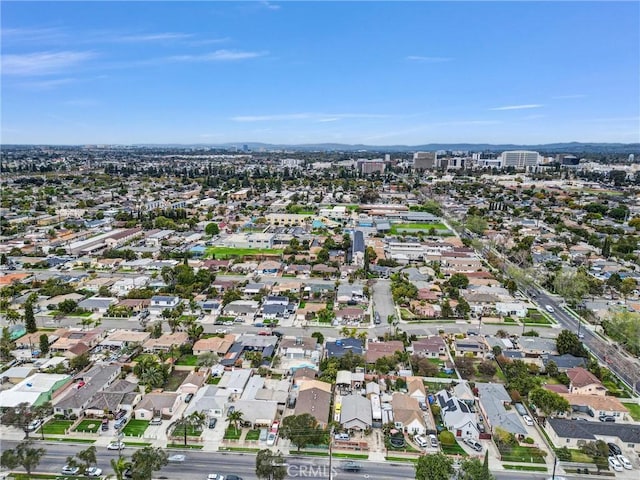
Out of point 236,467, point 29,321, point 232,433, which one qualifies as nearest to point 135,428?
point 232,433

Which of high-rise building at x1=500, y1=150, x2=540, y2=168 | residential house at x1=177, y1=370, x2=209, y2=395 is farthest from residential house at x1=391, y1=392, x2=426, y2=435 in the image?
high-rise building at x1=500, y1=150, x2=540, y2=168

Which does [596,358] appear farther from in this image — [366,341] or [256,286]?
[256,286]

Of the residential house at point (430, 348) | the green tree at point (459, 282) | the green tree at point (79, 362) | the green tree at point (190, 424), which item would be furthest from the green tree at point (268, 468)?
the green tree at point (459, 282)

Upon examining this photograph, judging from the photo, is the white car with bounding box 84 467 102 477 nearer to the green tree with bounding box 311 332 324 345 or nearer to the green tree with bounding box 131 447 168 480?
the green tree with bounding box 131 447 168 480

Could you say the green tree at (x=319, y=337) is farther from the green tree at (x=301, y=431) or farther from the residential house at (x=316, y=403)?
the green tree at (x=301, y=431)

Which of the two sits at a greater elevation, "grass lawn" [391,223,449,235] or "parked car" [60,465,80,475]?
"grass lawn" [391,223,449,235]

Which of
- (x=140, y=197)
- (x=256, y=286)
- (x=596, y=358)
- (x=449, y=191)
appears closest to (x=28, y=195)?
(x=140, y=197)
